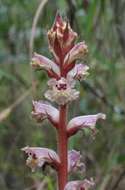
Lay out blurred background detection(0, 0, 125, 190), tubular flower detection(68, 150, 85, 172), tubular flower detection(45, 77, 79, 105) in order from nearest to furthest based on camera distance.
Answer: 1. tubular flower detection(45, 77, 79, 105)
2. tubular flower detection(68, 150, 85, 172)
3. blurred background detection(0, 0, 125, 190)

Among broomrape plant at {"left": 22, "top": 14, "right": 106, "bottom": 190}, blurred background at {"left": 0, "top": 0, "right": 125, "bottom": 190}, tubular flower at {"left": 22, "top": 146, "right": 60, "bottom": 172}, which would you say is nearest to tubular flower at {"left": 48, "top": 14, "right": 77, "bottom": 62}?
broomrape plant at {"left": 22, "top": 14, "right": 106, "bottom": 190}

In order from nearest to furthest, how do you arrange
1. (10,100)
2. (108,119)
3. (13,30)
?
1. (108,119)
2. (13,30)
3. (10,100)

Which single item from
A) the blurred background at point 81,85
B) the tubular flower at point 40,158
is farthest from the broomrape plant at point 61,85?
the blurred background at point 81,85

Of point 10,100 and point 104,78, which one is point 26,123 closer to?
point 10,100

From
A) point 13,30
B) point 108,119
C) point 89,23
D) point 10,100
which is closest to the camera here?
point 89,23

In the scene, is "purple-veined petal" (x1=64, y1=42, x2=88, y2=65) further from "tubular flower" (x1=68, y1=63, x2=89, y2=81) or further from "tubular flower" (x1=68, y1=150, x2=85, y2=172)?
"tubular flower" (x1=68, y1=150, x2=85, y2=172)

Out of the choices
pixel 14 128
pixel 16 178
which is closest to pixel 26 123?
pixel 14 128

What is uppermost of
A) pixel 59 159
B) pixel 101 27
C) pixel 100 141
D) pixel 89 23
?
pixel 101 27
